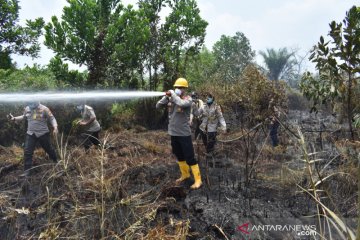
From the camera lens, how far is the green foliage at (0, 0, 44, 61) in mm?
10172

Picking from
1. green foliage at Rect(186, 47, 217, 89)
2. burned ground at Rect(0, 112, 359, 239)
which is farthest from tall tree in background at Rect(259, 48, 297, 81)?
burned ground at Rect(0, 112, 359, 239)

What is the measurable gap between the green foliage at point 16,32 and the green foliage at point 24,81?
0.67m

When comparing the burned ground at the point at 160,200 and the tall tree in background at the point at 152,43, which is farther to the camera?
the tall tree in background at the point at 152,43

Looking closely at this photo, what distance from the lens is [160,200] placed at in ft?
16.3

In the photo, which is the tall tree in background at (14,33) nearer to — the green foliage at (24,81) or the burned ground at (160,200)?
the green foliage at (24,81)

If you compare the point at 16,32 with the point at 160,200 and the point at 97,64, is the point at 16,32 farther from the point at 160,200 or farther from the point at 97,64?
the point at 160,200

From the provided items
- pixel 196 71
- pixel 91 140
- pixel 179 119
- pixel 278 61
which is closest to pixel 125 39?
pixel 196 71

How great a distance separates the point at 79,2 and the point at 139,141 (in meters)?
4.61

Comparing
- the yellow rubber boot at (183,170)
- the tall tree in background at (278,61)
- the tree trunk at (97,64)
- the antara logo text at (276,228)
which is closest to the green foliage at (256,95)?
the yellow rubber boot at (183,170)

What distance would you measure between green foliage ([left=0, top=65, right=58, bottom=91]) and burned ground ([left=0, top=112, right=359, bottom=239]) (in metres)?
2.95

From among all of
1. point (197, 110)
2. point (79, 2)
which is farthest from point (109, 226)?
point (79, 2)

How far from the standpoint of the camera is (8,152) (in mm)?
8453

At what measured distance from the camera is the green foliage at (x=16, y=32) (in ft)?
33.4

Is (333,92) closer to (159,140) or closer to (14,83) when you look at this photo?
(159,140)
